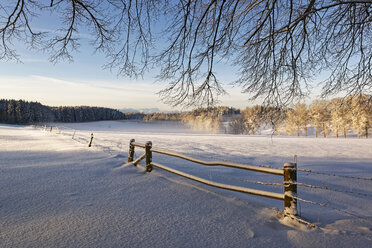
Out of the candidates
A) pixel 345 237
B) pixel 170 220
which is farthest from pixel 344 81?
pixel 170 220

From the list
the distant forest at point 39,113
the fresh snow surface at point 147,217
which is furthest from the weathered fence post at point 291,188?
the distant forest at point 39,113

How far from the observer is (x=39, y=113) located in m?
77.1

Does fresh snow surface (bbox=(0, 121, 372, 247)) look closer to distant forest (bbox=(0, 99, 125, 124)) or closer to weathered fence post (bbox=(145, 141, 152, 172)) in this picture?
weathered fence post (bbox=(145, 141, 152, 172))

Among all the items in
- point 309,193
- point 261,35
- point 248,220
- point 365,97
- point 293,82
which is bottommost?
point 309,193

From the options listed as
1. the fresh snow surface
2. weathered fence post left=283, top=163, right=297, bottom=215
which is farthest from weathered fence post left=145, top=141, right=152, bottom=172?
weathered fence post left=283, top=163, right=297, bottom=215

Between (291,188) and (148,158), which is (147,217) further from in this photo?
(148,158)

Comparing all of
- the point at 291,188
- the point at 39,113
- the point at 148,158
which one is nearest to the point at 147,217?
the point at 291,188

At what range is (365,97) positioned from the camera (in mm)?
5707

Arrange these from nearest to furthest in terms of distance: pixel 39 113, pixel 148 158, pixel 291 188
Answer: pixel 291 188
pixel 148 158
pixel 39 113

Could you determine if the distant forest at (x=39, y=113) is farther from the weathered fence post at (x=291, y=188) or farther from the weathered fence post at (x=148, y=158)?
the weathered fence post at (x=291, y=188)

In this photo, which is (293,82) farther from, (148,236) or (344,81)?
(148,236)

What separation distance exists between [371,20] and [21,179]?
34.6 feet

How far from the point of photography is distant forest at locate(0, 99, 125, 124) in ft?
237

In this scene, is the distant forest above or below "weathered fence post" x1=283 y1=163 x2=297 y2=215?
above
